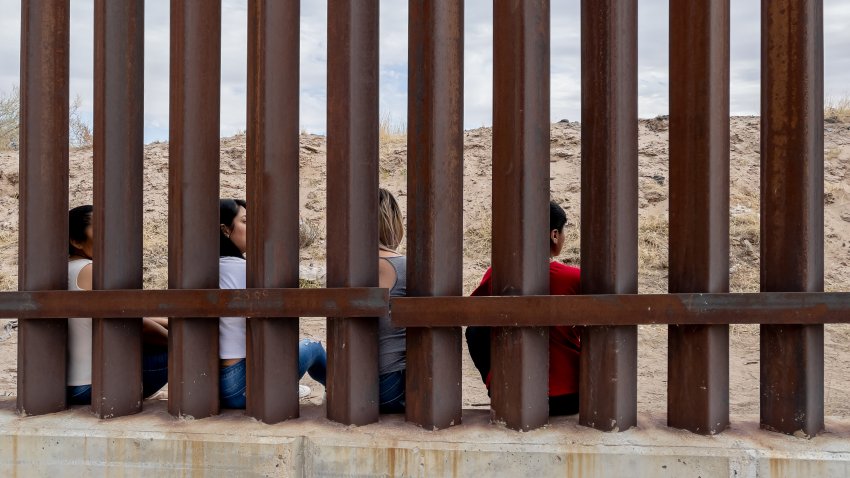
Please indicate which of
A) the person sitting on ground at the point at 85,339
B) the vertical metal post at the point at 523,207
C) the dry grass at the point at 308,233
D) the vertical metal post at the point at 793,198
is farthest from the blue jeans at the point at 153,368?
the dry grass at the point at 308,233

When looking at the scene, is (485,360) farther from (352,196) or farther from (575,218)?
(575,218)

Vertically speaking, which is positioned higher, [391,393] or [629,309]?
[629,309]

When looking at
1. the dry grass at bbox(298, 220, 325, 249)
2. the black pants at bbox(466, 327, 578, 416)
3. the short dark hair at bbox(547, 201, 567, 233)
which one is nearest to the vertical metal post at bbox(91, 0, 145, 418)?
the black pants at bbox(466, 327, 578, 416)

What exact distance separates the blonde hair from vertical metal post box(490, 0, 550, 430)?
2.34ft

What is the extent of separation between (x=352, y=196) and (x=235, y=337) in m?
0.80

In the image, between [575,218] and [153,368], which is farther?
[575,218]

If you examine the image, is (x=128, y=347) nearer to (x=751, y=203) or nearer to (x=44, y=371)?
(x=44, y=371)

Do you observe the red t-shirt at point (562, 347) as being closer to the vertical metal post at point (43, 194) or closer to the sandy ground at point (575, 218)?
the vertical metal post at point (43, 194)

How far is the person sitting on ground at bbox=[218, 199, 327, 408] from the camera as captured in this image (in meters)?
3.05

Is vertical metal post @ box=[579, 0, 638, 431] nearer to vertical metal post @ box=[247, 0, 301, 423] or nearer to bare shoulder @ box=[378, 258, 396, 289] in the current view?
bare shoulder @ box=[378, 258, 396, 289]

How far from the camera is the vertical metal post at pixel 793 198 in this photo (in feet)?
8.74

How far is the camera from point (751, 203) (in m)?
11.1

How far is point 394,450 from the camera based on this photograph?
105 inches

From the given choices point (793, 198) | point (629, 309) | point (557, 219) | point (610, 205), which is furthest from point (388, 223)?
point (793, 198)
